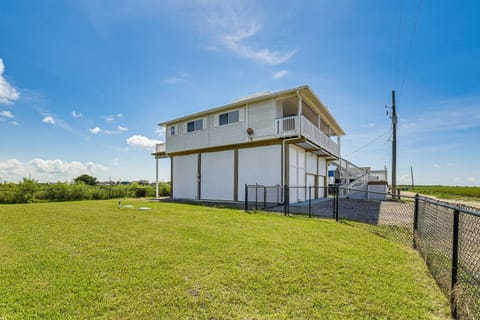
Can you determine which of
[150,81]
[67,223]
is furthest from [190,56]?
[67,223]

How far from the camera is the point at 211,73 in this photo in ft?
39.1

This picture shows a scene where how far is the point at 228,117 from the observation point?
554 inches

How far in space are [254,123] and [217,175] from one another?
4.53m

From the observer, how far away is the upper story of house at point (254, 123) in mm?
11938

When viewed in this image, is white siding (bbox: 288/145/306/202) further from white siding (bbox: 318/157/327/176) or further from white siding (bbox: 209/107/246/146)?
white siding (bbox: 318/157/327/176)

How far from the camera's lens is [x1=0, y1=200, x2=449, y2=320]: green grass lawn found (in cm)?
228

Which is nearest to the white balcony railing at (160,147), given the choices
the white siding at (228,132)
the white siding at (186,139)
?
the white siding at (186,139)

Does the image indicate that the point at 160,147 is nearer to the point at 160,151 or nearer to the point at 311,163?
the point at 160,151

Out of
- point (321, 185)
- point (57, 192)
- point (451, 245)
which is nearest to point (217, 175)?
point (321, 185)

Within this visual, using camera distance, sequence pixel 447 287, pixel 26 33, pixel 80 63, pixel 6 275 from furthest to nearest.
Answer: pixel 80 63, pixel 26 33, pixel 6 275, pixel 447 287

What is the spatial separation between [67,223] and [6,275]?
4.07m

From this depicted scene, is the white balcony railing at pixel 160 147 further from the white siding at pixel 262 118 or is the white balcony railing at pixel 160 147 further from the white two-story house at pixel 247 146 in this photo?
the white siding at pixel 262 118

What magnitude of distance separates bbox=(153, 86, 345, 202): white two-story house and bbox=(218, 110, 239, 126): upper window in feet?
0.21

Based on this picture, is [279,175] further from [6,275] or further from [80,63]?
[80,63]
